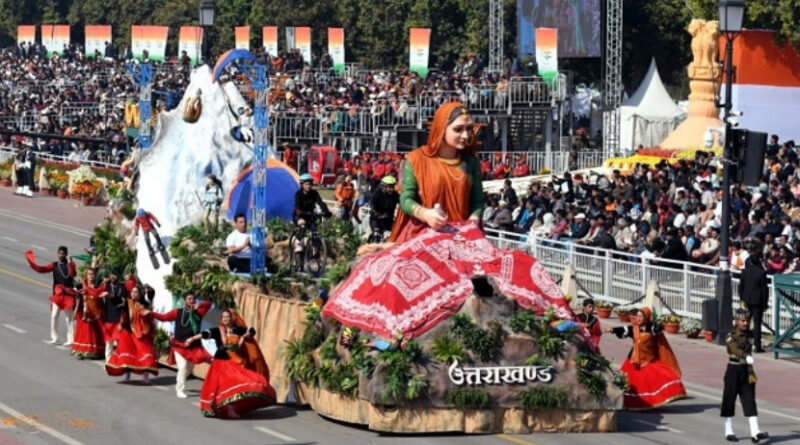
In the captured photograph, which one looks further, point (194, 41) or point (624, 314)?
point (194, 41)

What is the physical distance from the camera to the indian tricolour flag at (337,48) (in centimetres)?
7331

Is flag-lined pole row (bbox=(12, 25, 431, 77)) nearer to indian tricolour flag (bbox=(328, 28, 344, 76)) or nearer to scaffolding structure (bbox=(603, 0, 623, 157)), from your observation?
indian tricolour flag (bbox=(328, 28, 344, 76))

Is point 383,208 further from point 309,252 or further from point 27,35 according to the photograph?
point 27,35

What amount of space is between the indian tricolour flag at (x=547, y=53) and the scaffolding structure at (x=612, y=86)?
244cm

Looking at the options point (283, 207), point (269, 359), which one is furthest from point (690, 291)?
point (269, 359)

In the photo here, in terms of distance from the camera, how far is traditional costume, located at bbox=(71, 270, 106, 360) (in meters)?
27.5

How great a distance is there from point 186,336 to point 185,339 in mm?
49

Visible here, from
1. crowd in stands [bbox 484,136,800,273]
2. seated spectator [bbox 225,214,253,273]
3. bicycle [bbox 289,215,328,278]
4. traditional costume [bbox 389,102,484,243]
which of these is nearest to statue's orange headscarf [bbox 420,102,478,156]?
traditional costume [bbox 389,102,484,243]

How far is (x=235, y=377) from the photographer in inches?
902

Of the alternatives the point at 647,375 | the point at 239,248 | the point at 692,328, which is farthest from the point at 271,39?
the point at 647,375

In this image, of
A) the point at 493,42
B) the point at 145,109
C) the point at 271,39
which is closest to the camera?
the point at 145,109

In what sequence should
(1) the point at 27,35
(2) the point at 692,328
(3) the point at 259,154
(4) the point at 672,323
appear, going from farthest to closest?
1. (1) the point at 27,35
2. (4) the point at 672,323
3. (2) the point at 692,328
4. (3) the point at 259,154

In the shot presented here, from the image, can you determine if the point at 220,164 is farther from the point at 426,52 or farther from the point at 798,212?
the point at 426,52

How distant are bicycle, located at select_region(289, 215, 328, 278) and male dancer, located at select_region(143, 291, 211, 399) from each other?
2570 mm
